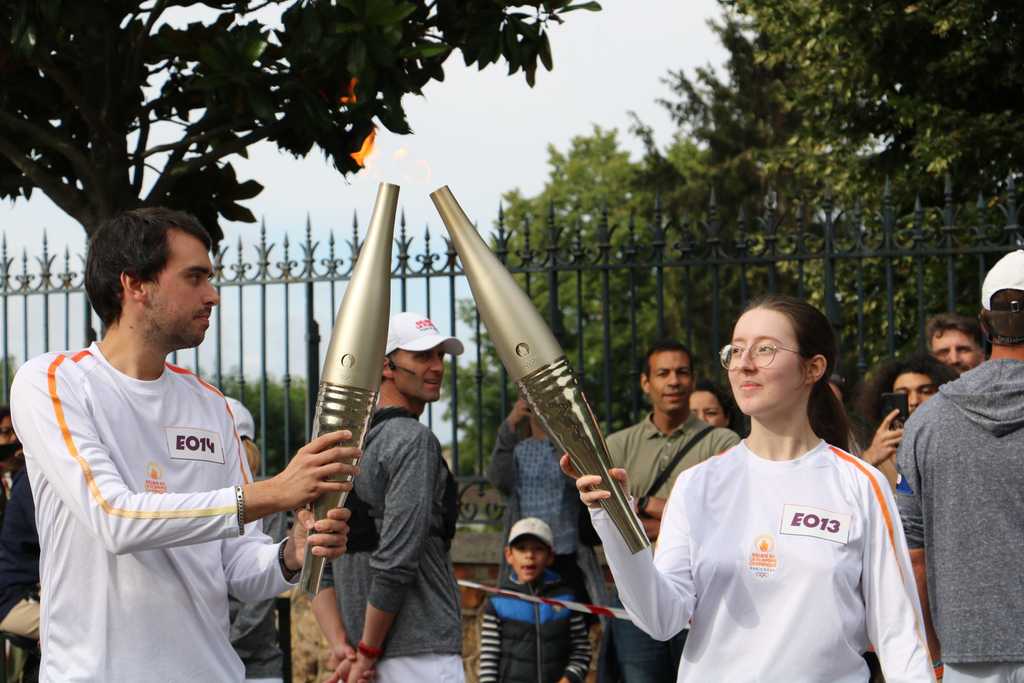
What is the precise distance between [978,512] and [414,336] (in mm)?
1894

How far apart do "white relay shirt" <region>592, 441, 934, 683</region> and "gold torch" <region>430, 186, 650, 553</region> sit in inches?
5.9

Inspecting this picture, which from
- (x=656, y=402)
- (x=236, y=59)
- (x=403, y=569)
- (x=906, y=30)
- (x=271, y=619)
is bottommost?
(x=271, y=619)

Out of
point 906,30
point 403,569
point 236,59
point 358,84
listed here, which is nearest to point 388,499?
point 403,569

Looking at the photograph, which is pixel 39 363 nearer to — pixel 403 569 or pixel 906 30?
pixel 403 569

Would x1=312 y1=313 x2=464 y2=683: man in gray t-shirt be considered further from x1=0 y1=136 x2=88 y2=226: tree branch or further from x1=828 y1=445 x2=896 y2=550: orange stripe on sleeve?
x1=0 y1=136 x2=88 y2=226: tree branch

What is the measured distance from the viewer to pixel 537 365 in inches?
105

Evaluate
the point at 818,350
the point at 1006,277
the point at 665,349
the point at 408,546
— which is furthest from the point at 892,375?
the point at 818,350

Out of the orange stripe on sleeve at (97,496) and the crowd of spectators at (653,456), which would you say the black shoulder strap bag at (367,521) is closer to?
the crowd of spectators at (653,456)

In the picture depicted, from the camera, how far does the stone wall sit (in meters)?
7.86

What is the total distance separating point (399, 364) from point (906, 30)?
41.7 feet

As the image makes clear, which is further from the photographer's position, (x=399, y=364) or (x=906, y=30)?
(x=906, y=30)

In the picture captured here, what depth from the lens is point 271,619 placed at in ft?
17.0

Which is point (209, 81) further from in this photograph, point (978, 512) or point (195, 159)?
point (978, 512)

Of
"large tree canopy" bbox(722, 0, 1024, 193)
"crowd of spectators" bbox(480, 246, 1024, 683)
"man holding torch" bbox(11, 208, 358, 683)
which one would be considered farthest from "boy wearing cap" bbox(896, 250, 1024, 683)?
"large tree canopy" bbox(722, 0, 1024, 193)
